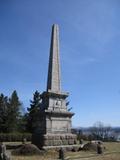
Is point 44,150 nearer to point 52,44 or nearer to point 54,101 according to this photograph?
point 54,101

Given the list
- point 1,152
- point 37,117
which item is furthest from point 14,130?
point 1,152

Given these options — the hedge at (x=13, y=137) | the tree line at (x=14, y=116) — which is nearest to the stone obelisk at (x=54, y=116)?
the hedge at (x=13, y=137)

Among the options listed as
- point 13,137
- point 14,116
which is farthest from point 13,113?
point 13,137

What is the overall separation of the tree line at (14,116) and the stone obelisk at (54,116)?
23249mm

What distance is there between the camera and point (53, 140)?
1848 centimetres

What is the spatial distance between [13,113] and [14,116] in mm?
640

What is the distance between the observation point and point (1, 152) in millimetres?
13219

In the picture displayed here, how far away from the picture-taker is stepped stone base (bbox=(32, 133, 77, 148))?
18.2 m

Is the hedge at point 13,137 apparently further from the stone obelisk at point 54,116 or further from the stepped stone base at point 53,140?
the stepped stone base at point 53,140

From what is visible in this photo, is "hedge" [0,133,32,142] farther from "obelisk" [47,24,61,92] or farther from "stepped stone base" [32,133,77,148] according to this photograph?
"obelisk" [47,24,61,92]

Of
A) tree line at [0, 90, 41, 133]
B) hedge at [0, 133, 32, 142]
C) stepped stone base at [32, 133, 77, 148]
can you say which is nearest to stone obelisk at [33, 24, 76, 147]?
stepped stone base at [32, 133, 77, 148]

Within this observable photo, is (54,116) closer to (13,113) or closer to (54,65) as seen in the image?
(54,65)

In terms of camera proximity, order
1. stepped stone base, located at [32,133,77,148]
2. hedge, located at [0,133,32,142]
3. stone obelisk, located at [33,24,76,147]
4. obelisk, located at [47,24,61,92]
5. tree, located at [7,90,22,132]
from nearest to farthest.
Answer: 1. stepped stone base, located at [32,133,77,148]
2. stone obelisk, located at [33,24,76,147]
3. obelisk, located at [47,24,61,92]
4. hedge, located at [0,133,32,142]
5. tree, located at [7,90,22,132]

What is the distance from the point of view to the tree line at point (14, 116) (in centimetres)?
4506
